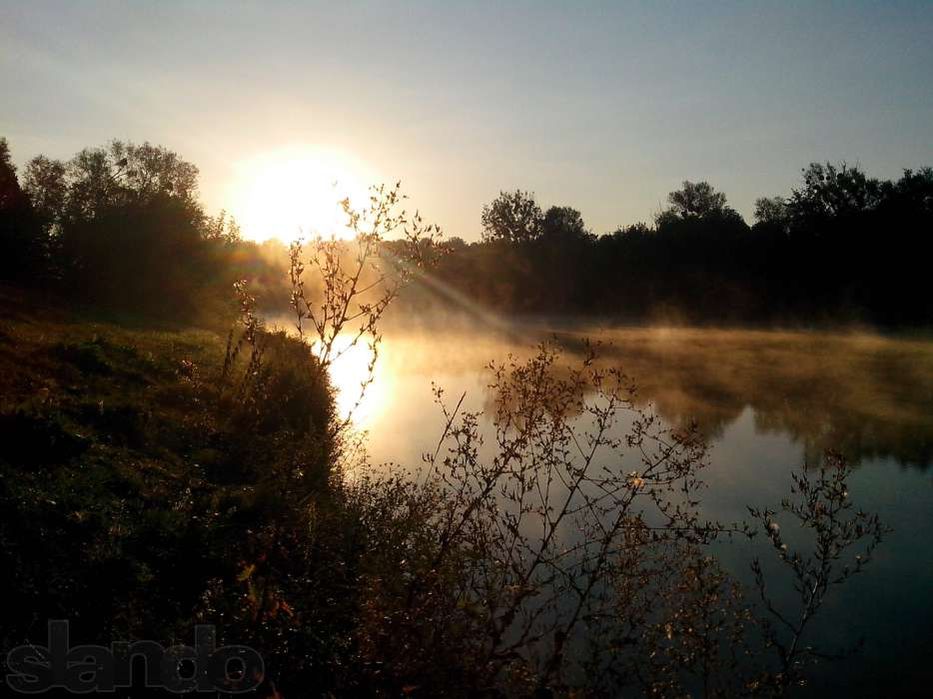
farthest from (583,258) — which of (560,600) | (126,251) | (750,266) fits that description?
(560,600)

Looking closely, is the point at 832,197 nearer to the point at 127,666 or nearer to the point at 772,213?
the point at 772,213

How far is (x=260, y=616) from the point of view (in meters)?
4.57

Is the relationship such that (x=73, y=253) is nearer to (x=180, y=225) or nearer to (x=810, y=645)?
(x=180, y=225)

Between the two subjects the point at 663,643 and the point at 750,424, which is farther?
the point at 750,424

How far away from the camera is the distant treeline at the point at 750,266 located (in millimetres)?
46688

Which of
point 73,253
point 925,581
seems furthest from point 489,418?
point 73,253

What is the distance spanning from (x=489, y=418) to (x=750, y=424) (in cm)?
670

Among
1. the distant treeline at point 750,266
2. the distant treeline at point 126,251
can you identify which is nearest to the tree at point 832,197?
the distant treeline at point 750,266

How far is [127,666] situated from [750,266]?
5174 cm

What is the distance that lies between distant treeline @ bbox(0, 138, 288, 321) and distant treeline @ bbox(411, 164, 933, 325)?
87.8 ft

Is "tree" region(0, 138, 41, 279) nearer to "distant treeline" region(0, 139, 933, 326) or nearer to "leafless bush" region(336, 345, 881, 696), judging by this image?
"distant treeline" region(0, 139, 933, 326)

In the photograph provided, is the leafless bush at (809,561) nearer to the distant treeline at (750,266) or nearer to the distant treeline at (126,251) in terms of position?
the distant treeline at (126,251)

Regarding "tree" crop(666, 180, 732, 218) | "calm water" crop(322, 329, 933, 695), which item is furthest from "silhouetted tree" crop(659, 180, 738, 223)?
"calm water" crop(322, 329, 933, 695)

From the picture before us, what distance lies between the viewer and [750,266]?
1988 inches
